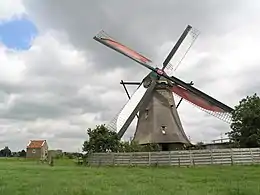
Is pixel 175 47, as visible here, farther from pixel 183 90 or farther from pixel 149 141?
pixel 149 141

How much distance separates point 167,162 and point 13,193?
2349 cm

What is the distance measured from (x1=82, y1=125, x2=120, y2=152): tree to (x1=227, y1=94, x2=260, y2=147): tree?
11306mm

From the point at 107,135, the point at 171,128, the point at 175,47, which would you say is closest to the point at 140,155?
the point at 107,135

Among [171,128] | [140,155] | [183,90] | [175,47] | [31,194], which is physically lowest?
[31,194]

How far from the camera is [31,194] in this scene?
1352cm

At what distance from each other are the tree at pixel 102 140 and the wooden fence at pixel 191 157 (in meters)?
2.71

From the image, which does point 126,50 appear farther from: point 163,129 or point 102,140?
point 102,140

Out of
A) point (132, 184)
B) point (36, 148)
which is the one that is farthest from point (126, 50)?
point (36, 148)

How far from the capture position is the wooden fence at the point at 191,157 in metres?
34.1

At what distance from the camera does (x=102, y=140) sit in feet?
140

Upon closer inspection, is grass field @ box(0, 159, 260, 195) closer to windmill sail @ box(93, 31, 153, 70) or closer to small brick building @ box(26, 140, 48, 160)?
windmill sail @ box(93, 31, 153, 70)

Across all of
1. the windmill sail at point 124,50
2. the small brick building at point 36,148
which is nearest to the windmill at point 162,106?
the windmill sail at point 124,50

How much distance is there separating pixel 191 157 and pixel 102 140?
1065 centimetres

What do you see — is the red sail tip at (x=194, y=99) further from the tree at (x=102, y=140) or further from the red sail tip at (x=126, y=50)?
the tree at (x=102, y=140)
